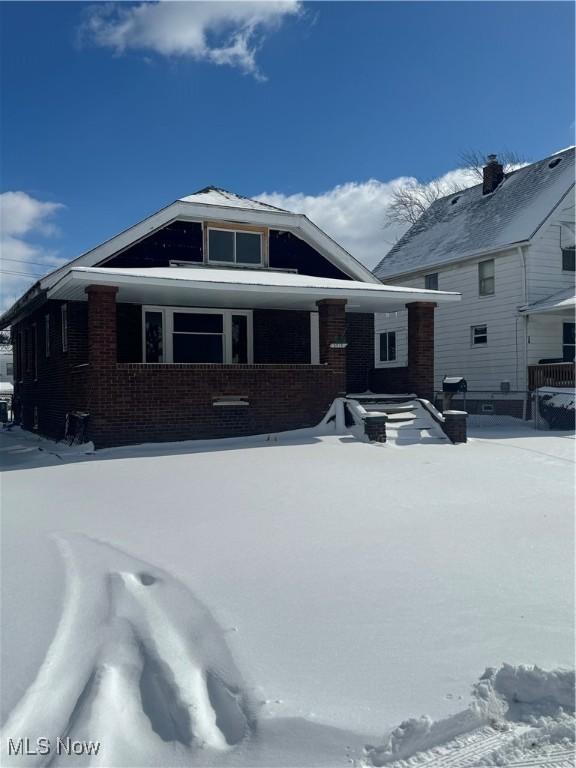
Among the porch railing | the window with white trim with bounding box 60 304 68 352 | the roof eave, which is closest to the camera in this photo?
the window with white trim with bounding box 60 304 68 352

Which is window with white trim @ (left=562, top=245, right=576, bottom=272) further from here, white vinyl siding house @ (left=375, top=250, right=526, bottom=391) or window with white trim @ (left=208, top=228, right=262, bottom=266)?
window with white trim @ (left=208, top=228, right=262, bottom=266)

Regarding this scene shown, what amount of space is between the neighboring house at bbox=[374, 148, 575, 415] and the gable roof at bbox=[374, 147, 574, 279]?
5cm

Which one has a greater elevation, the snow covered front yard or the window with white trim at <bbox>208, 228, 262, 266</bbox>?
the window with white trim at <bbox>208, 228, 262, 266</bbox>

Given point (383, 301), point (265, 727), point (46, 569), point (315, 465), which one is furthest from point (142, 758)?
point (383, 301)

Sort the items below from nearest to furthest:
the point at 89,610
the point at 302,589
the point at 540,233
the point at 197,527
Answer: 1. the point at 89,610
2. the point at 302,589
3. the point at 197,527
4. the point at 540,233

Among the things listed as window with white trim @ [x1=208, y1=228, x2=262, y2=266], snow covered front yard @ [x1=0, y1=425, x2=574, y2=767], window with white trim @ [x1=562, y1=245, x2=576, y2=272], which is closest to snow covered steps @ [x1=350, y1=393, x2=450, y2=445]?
window with white trim @ [x1=208, y1=228, x2=262, y2=266]

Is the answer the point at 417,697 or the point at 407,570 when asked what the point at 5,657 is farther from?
the point at 407,570

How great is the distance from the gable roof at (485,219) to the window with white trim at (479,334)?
2.48 meters

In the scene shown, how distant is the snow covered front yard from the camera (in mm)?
3041

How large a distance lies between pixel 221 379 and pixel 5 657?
9.52 m

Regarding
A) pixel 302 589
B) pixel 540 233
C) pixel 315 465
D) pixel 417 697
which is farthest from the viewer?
pixel 540 233

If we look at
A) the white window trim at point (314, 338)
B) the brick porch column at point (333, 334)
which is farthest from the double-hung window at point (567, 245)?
the brick porch column at point (333, 334)

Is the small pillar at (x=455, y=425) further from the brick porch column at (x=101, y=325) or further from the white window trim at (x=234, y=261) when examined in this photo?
the brick porch column at (x=101, y=325)

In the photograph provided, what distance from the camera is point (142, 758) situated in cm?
289
